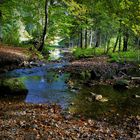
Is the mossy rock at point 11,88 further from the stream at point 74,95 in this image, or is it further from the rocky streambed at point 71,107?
the stream at point 74,95

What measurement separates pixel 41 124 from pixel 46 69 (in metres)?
14.4

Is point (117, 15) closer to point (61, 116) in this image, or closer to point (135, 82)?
point (135, 82)

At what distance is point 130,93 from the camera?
20.3m

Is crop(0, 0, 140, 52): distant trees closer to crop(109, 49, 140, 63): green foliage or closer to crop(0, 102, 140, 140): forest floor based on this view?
crop(109, 49, 140, 63): green foliage

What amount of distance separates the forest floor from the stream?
1259 mm

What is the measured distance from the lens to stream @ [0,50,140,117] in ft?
52.4

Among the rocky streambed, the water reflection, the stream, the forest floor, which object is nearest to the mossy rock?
the rocky streambed

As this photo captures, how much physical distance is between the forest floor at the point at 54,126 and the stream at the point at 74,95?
4.13 feet

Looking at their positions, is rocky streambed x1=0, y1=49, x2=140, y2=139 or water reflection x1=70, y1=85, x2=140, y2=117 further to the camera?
water reflection x1=70, y1=85, x2=140, y2=117

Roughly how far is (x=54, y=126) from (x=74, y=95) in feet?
20.2

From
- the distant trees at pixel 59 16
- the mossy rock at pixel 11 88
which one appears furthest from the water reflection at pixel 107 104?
the distant trees at pixel 59 16

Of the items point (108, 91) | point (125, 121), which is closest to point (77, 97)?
point (108, 91)

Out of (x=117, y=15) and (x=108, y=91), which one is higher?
(x=117, y=15)

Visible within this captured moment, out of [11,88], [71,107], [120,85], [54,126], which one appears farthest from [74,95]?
[54,126]
